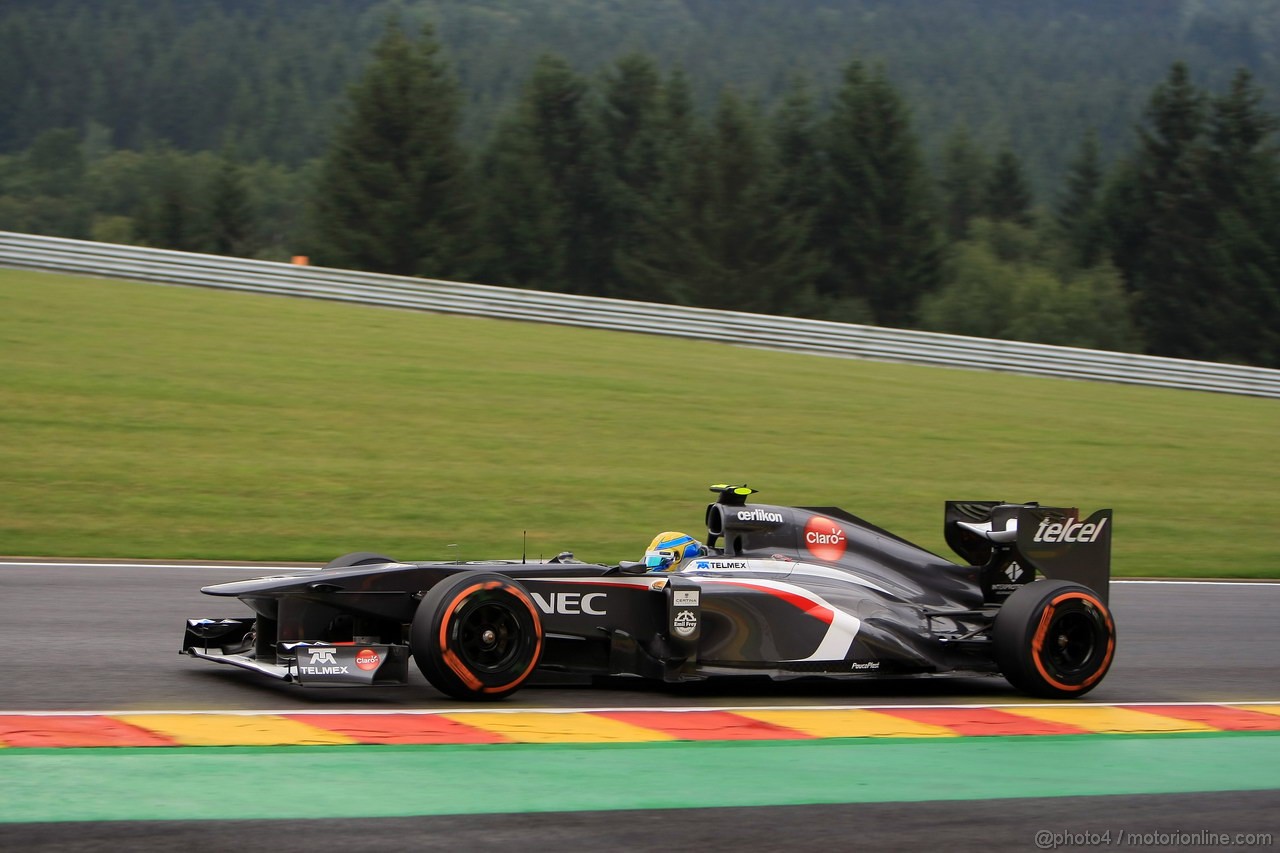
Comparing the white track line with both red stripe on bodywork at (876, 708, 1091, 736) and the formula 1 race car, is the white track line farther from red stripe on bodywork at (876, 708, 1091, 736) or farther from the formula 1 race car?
red stripe on bodywork at (876, 708, 1091, 736)

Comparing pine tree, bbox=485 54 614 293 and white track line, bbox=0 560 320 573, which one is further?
Result: pine tree, bbox=485 54 614 293

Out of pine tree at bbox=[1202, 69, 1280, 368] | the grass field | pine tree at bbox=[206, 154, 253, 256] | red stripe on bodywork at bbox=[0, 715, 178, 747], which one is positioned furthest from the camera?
pine tree at bbox=[206, 154, 253, 256]

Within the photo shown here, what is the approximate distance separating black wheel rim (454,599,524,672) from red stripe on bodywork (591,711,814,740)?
524 mm

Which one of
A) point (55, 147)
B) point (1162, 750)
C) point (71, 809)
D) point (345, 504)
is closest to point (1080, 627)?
point (1162, 750)

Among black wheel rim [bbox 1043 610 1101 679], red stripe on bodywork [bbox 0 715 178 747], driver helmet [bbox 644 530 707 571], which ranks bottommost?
red stripe on bodywork [bbox 0 715 178 747]

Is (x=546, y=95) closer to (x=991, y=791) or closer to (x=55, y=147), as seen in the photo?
(x=55, y=147)

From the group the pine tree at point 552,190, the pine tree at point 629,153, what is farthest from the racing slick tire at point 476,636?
the pine tree at point 629,153

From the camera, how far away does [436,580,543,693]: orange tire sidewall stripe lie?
705 centimetres

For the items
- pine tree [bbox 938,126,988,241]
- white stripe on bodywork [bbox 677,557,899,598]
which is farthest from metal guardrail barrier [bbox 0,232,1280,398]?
pine tree [bbox 938,126,988,241]

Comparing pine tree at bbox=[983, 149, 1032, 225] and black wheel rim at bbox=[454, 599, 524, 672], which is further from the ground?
pine tree at bbox=[983, 149, 1032, 225]

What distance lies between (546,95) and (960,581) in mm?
57701

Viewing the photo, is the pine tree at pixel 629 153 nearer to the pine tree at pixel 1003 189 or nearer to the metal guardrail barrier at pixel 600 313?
the pine tree at pixel 1003 189

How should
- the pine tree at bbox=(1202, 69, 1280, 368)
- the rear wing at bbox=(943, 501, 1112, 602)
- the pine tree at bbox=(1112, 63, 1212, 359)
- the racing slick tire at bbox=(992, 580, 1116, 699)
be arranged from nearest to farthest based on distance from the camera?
1. the racing slick tire at bbox=(992, 580, 1116, 699)
2. the rear wing at bbox=(943, 501, 1112, 602)
3. the pine tree at bbox=(1202, 69, 1280, 368)
4. the pine tree at bbox=(1112, 63, 1212, 359)

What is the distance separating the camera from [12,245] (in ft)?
85.1
